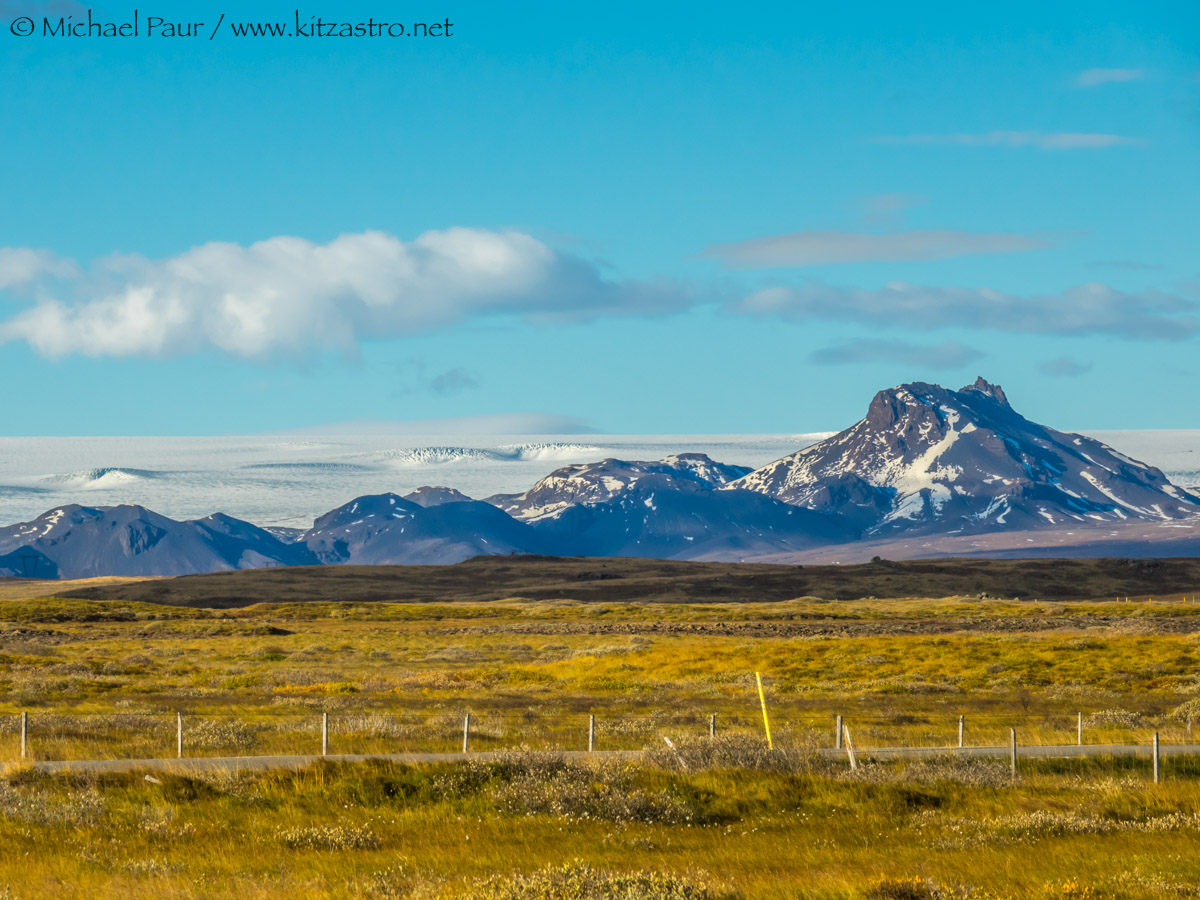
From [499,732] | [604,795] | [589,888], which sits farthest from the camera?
[499,732]

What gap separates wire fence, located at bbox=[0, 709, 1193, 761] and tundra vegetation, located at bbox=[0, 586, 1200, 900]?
0.17 meters

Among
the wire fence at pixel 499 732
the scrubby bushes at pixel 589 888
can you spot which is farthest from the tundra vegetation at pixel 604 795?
the wire fence at pixel 499 732

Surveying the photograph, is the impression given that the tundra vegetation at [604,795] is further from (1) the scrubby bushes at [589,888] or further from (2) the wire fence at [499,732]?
(2) the wire fence at [499,732]

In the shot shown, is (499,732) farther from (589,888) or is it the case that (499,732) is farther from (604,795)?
(589,888)

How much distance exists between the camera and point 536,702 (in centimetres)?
4734

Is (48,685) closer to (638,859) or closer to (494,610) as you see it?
(638,859)

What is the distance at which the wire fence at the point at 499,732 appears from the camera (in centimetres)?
2850

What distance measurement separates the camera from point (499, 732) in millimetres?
33219

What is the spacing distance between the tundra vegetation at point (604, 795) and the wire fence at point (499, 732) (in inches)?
6.7

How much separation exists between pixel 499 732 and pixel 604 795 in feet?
39.7

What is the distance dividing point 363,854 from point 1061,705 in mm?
35756

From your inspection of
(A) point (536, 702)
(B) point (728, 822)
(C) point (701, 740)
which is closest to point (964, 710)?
(A) point (536, 702)

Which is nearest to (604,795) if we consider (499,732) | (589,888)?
(589,888)

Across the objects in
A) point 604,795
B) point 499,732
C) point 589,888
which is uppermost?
point 589,888
